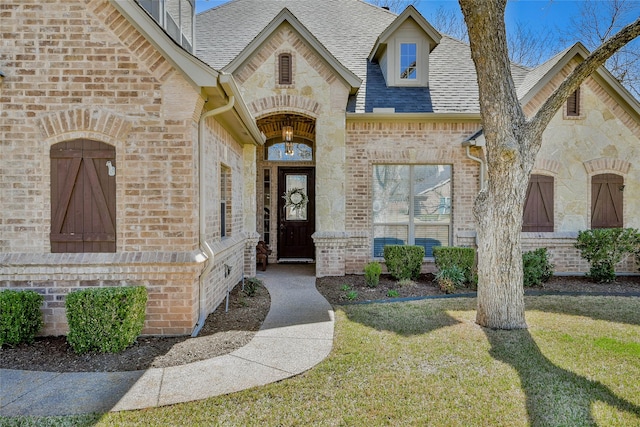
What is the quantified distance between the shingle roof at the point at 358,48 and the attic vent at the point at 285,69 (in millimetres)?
1537

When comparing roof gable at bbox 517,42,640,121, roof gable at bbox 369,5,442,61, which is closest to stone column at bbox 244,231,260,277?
roof gable at bbox 369,5,442,61

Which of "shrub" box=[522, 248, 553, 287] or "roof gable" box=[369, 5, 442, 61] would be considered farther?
"roof gable" box=[369, 5, 442, 61]

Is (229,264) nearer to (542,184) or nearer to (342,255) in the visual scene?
(342,255)

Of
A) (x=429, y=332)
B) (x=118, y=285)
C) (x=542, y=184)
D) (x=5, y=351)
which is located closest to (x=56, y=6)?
(x=118, y=285)

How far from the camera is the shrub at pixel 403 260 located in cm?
859

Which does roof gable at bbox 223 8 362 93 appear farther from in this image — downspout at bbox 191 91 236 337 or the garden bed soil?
the garden bed soil

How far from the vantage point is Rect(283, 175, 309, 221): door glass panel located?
11.7 m

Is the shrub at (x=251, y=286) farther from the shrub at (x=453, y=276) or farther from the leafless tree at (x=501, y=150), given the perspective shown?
the leafless tree at (x=501, y=150)

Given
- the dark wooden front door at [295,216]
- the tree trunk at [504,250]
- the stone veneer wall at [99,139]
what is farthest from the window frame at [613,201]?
the stone veneer wall at [99,139]

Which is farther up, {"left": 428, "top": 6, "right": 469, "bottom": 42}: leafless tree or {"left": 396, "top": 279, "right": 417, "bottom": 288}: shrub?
{"left": 428, "top": 6, "right": 469, "bottom": 42}: leafless tree

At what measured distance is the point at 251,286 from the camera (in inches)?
306

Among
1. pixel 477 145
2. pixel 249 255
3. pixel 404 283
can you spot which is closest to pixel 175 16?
pixel 249 255

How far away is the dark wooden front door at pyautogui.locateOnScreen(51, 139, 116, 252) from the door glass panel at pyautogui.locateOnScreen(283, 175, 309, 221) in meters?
6.92

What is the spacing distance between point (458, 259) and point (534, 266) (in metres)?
1.53
